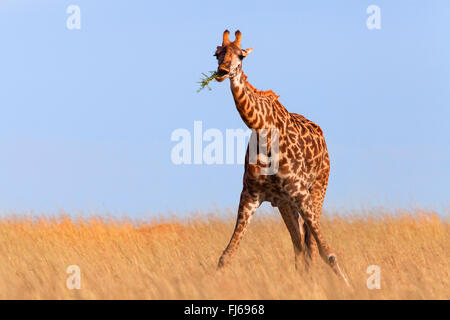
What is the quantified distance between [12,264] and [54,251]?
143cm

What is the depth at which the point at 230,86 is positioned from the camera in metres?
8.66

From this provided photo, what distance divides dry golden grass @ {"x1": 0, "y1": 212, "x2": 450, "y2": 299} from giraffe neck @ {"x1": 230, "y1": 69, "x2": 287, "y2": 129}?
87.3 inches

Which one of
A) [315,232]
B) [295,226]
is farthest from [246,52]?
[295,226]

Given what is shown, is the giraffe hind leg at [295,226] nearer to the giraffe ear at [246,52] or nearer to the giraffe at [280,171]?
the giraffe at [280,171]

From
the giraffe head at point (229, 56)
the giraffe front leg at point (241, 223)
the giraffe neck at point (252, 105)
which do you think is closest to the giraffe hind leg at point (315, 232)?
the giraffe front leg at point (241, 223)

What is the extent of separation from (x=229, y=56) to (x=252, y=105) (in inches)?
35.7

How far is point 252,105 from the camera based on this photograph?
905 cm

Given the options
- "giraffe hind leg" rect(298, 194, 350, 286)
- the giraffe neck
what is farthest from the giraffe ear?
"giraffe hind leg" rect(298, 194, 350, 286)

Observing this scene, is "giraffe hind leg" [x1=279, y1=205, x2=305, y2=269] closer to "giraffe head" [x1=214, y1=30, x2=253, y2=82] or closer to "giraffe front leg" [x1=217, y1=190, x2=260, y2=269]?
"giraffe front leg" [x1=217, y1=190, x2=260, y2=269]

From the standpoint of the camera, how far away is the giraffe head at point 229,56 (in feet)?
27.0

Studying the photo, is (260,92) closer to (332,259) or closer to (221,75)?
(221,75)
